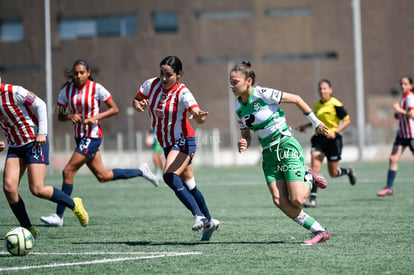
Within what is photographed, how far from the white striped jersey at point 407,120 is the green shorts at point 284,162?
21.3 ft

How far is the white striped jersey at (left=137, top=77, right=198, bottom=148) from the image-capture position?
872 centimetres

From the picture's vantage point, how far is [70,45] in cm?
5509

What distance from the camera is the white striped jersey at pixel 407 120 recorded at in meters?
14.1

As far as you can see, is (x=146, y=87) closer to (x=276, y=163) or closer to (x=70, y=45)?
(x=276, y=163)

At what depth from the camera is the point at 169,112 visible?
8.76m

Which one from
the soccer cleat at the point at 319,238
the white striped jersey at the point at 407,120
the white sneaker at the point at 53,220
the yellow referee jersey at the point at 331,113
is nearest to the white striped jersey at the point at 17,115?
the white sneaker at the point at 53,220

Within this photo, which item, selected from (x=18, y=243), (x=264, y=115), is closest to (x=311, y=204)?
(x=264, y=115)

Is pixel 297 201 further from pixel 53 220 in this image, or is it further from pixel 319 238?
pixel 53 220

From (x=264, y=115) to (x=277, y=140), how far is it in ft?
1.06

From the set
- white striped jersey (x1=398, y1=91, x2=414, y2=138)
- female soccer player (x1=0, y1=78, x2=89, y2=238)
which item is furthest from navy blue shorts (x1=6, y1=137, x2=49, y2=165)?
white striped jersey (x1=398, y1=91, x2=414, y2=138)

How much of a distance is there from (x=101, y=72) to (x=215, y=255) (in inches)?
1942

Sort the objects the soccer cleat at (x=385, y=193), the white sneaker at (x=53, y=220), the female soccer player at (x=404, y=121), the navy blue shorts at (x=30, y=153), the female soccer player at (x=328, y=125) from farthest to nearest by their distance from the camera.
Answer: the soccer cleat at (x=385, y=193) < the female soccer player at (x=404, y=121) < the female soccer player at (x=328, y=125) < the white sneaker at (x=53, y=220) < the navy blue shorts at (x=30, y=153)

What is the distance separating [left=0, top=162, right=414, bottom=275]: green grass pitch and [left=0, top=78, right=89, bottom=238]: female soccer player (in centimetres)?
69

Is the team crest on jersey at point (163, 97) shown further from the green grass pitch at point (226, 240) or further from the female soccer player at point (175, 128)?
the green grass pitch at point (226, 240)
